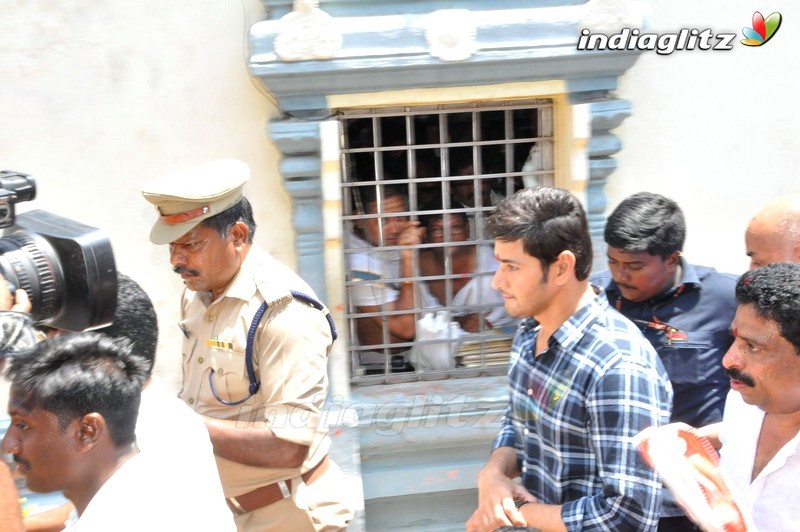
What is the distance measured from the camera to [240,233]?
2.40 meters

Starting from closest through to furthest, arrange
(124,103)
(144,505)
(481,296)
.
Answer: (144,505), (124,103), (481,296)

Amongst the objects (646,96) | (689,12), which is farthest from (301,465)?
(689,12)

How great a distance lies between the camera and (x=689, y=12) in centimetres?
359

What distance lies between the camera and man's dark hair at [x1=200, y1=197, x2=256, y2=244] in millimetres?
2332

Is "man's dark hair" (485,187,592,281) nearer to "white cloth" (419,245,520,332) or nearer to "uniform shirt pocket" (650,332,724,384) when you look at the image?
"uniform shirt pocket" (650,332,724,384)

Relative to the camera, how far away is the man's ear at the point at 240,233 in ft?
7.80

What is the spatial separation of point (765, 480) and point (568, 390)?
42 cm

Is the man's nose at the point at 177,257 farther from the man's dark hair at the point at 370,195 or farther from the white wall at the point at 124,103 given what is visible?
the man's dark hair at the point at 370,195

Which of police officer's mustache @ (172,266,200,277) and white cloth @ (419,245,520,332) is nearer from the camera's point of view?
police officer's mustache @ (172,266,200,277)

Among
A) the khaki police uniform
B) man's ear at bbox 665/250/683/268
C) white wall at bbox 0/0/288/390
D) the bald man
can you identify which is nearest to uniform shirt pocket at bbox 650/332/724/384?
man's ear at bbox 665/250/683/268

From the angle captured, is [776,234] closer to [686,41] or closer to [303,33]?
[686,41]

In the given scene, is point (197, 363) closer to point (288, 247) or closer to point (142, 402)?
point (142, 402)

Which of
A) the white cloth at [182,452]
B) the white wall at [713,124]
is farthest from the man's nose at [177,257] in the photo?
the white wall at [713,124]

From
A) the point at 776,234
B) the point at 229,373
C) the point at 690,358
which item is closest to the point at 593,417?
the point at 690,358
